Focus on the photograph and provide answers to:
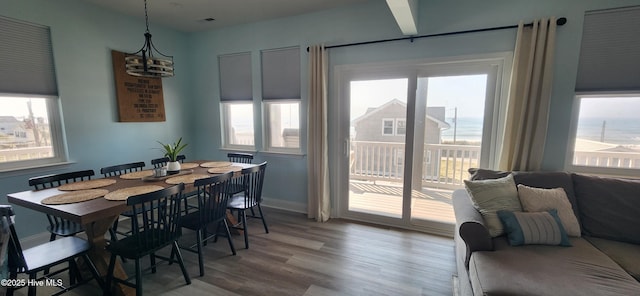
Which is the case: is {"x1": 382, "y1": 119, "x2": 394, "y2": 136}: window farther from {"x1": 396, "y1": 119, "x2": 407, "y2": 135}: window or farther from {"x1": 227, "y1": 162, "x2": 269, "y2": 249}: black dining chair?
{"x1": 227, "y1": 162, "x2": 269, "y2": 249}: black dining chair

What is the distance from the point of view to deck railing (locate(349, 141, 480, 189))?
308cm

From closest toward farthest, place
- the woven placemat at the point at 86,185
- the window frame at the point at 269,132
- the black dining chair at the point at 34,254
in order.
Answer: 1. the black dining chair at the point at 34,254
2. the woven placemat at the point at 86,185
3. the window frame at the point at 269,132

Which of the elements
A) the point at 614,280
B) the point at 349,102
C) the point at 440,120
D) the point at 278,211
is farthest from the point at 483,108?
the point at 278,211

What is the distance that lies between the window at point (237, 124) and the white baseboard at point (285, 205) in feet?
3.02

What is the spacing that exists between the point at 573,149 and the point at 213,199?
11.4 feet

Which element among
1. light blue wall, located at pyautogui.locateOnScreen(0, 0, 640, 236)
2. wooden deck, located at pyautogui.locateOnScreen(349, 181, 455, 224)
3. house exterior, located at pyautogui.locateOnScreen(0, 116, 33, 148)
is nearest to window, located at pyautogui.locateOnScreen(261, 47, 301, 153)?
light blue wall, located at pyautogui.locateOnScreen(0, 0, 640, 236)

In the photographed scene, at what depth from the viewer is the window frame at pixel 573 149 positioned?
7.85 feet

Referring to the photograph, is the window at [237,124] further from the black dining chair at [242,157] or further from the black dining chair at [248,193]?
the black dining chair at [248,193]

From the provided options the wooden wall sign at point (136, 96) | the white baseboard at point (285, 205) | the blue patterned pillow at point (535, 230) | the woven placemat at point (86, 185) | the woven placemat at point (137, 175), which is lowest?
the white baseboard at point (285, 205)

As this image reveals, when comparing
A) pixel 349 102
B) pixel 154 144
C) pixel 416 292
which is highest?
pixel 349 102

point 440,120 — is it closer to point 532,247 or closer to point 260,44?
point 532,247

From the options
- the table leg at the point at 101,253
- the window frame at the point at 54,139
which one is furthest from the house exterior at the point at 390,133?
the window frame at the point at 54,139

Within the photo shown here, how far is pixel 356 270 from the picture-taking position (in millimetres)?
2398

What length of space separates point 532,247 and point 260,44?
372cm
